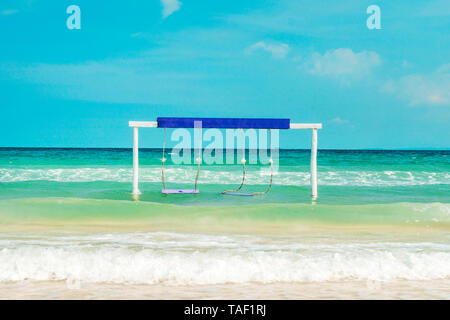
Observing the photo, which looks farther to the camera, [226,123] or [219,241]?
[226,123]

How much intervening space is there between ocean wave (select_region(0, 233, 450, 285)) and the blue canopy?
15.1ft

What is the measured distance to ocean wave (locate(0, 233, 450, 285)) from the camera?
191 inches

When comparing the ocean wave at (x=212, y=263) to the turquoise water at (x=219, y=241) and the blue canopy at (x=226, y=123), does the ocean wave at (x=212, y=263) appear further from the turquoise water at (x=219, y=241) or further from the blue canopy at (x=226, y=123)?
the blue canopy at (x=226, y=123)

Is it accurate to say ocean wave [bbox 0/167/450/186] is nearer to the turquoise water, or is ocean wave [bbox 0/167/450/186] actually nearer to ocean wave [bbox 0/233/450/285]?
the turquoise water

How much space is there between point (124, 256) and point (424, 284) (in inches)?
139

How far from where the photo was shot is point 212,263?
16.6 feet

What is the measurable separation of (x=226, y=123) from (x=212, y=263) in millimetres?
5641

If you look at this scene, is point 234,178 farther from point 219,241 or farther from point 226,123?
point 219,241

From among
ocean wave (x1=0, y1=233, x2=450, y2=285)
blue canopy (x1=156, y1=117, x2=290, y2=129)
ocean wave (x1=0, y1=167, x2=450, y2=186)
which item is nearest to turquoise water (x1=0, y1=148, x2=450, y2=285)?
ocean wave (x1=0, y1=233, x2=450, y2=285)

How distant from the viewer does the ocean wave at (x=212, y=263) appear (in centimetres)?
485

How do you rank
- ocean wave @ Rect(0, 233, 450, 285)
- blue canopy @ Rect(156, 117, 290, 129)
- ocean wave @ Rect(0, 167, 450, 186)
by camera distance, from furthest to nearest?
1. ocean wave @ Rect(0, 167, 450, 186)
2. blue canopy @ Rect(156, 117, 290, 129)
3. ocean wave @ Rect(0, 233, 450, 285)

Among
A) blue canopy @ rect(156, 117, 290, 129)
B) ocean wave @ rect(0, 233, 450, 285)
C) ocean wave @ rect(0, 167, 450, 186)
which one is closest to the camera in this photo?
ocean wave @ rect(0, 233, 450, 285)

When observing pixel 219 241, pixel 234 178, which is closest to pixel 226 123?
pixel 219 241

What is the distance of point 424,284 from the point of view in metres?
4.71
